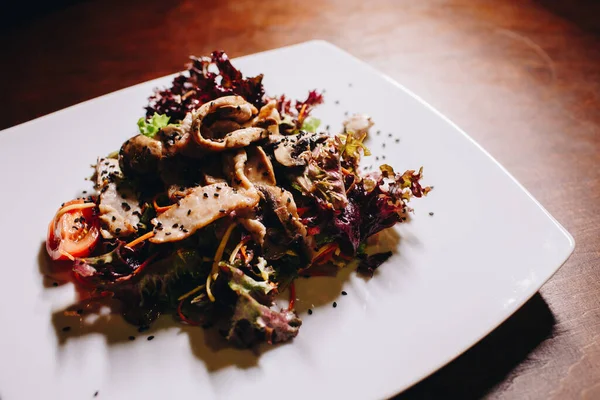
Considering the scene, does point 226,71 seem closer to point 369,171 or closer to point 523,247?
point 369,171

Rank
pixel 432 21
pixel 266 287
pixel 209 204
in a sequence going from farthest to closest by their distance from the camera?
1. pixel 432 21
2. pixel 209 204
3. pixel 266 287

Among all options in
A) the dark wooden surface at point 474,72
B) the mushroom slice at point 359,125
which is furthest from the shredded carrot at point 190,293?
the mushroom slice at point 359,125

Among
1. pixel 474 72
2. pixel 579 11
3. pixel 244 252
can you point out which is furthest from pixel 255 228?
pixel 579 11

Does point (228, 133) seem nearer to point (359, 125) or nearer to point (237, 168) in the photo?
point (237, 168)

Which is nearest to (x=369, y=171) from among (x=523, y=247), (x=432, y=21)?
(x=523, y=247)

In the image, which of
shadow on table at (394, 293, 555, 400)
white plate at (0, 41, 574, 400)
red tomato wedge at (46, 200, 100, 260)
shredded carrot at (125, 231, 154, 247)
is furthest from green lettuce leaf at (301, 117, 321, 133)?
shadow on table at (394, 293, 555, 400)

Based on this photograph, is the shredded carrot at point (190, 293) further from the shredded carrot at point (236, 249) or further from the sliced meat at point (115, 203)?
the sliced meat at point (115, 203)

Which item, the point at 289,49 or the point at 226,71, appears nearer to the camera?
the point at 226,71
